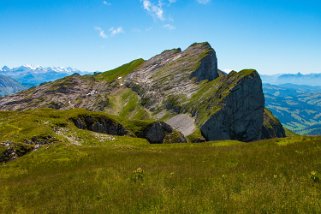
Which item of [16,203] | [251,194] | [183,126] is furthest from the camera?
[183,126]

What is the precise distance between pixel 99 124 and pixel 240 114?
126310mm

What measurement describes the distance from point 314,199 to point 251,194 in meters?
2.18

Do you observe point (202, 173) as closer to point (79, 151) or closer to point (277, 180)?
point (277, 180)

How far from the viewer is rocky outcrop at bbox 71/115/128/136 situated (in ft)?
219

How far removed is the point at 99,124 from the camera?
70375 mm

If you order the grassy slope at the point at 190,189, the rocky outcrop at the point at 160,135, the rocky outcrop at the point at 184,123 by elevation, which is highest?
the grassy slope at the point at 190,189

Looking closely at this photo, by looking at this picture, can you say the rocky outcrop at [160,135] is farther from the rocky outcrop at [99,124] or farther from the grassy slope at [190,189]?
the grassy slope at [190,189]

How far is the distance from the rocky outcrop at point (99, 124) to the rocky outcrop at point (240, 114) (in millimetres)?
90480

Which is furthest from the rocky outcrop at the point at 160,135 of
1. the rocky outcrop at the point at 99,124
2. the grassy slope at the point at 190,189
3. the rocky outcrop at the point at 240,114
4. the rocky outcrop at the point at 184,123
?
the rocky outcrop at the point at 240,114

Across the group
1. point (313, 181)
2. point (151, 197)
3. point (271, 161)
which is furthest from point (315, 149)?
point (151, 197)

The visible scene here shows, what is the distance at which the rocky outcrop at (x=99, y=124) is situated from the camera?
66.6m

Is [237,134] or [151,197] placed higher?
[151,197]

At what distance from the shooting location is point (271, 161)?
20.4m

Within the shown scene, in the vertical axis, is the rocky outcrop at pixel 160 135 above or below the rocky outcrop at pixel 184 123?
above
